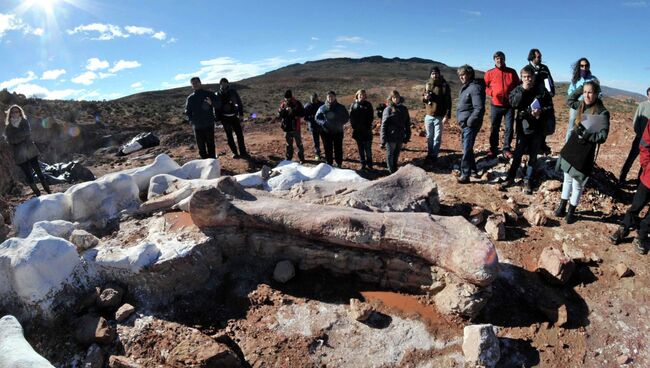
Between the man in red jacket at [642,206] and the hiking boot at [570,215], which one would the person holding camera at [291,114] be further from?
the man in red jacket at [642,206]

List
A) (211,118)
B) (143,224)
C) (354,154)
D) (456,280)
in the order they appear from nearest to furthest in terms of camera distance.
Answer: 1. (456,280)
2. (143,224)
3. (211,118)
4. (354,154)

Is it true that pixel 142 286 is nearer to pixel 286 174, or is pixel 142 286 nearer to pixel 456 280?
pixel 286 174

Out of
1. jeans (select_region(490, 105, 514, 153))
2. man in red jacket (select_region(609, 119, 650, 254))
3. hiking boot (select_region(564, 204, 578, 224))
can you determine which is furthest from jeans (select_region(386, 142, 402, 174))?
man in red jacket (select_region(609, 119, 650, 254))

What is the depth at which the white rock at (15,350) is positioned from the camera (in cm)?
308

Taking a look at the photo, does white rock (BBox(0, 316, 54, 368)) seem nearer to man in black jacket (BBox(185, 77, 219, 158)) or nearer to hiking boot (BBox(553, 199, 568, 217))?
man in black jacket (BBox(185, 77, 219, 158))

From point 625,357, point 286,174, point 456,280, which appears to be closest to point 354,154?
point 286,174

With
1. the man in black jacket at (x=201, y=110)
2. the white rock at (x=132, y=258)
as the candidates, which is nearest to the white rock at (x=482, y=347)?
the white rock at (x=132, y=258)

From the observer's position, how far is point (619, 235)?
16.5 ft

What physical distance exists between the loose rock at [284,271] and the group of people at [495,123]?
11.9 ft

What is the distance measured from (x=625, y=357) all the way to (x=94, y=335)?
16.5 feet

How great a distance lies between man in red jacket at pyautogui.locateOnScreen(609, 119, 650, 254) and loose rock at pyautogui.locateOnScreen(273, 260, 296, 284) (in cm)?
413

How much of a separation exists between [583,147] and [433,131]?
3.15 meters

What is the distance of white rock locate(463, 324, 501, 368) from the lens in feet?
11.8

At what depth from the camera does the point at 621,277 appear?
14.7 ft
